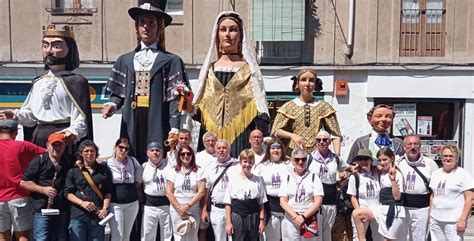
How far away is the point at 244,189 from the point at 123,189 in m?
0.97

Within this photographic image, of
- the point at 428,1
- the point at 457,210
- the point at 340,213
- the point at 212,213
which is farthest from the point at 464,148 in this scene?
the point at 212,213

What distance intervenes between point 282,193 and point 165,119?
1141 mm

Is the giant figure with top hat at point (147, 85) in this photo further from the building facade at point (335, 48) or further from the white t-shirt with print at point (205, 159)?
the building facade at point (335, 48)

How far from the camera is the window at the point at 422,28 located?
34.9ft

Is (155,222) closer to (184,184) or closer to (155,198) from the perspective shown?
(155,198)

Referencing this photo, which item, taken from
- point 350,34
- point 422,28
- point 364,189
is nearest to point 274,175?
point 364,189

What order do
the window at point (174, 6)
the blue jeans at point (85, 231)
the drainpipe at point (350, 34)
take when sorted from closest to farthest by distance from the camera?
the blue jeans at point (85, 231) < the drainpipe at point (350, 34) < the window at point (174, 6)

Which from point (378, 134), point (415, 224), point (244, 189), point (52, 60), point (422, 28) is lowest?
point (415, 224)

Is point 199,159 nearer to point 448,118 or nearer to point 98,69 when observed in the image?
point 98,69

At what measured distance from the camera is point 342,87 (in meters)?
10.8

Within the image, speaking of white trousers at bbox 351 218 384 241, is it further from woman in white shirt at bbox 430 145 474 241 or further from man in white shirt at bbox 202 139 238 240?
man in white shirt at bbox 202 139 238 240

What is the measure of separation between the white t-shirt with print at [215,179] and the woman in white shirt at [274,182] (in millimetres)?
239

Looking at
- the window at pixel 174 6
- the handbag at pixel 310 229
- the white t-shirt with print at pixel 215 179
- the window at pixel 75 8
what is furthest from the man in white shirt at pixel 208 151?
the window at pixel 75 8

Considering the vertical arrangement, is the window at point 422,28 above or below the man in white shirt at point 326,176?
above
